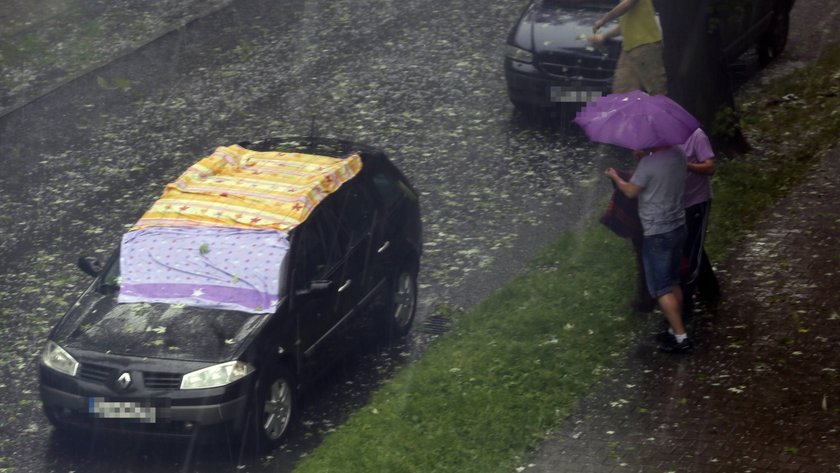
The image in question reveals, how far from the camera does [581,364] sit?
865 cm

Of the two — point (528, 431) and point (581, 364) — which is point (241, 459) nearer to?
point (528, 431)

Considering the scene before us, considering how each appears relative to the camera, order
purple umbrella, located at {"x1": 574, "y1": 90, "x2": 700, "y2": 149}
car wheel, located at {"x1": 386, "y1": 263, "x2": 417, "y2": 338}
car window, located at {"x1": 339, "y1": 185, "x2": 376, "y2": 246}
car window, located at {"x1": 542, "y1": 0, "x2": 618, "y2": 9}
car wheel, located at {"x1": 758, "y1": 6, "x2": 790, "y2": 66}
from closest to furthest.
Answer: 1. purple umbrella, located at {"x1": 574, "y1": 90, "x2": 700, "y2": 149}
2. car window, located at {"x1": 339, "y1": 185, "x2": 376, "y2": 246}
3. car wheel, located at {"x1": 386, "y1": 263, "x2": 417, "y2": 338}
4. car window, located at {"x1": 542, "y1": 0, "x2": 618, "y2": 9}
5. car wheel, located at {"x1": 758, "y1": 6, "x2": 790, "y2": 66}

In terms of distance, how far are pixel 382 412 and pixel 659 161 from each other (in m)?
2.67

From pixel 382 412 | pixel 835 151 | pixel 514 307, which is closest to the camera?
pixel 382 412

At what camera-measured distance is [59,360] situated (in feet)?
26.9

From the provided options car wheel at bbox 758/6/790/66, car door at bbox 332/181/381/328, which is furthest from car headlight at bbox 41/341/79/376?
car wheel at bbox 758/6/790/66

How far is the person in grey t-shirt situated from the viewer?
26.7ft

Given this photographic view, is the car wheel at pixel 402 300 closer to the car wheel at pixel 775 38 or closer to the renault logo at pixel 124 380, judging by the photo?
the renault logo at pixel 124 380

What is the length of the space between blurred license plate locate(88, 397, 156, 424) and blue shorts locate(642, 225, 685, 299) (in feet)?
12.0

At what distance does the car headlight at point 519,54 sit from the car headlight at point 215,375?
707 cm

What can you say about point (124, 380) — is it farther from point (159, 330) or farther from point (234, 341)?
point (234, 341)

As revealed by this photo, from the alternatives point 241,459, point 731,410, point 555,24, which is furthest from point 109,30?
point 731,410

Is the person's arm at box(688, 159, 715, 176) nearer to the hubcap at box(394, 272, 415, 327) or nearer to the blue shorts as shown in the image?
the blue shorts

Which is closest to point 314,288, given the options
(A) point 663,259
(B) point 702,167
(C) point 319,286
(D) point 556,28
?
(C) point 319,286
